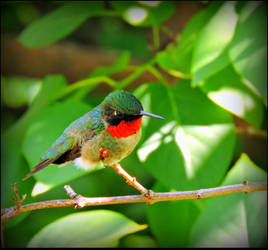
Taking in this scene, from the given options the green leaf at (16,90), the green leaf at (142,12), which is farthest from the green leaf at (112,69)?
the green leaf at (16,90)

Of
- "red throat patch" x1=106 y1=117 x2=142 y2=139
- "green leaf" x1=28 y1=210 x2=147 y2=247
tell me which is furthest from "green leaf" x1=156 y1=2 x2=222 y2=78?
"red throat patch" x1=106 y1=117 x2=142 y2=139

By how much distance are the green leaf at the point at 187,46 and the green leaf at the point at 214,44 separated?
0.09 meters

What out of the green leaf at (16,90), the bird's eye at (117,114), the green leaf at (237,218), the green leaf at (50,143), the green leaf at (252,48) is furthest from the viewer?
the green leaf at (16,90)

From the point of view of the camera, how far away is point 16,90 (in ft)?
8.31

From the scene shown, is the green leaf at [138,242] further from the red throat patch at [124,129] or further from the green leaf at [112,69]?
the red throat patch at [124,129]

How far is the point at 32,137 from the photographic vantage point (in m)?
1.04

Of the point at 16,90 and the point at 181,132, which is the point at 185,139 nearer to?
the point at 181,132

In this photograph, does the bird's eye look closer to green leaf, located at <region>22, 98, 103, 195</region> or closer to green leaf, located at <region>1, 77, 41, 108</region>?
green leaf, located at <region>22, 98, 103, 195</region>

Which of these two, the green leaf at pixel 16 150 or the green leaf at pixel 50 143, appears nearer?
the green leaf at pixel 50 143

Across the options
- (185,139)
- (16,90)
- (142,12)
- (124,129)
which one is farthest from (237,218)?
(16,90)

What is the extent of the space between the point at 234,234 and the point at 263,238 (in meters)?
0.09

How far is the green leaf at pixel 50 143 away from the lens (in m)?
0.88

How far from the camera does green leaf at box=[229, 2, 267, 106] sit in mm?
1024

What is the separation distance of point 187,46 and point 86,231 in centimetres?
84
